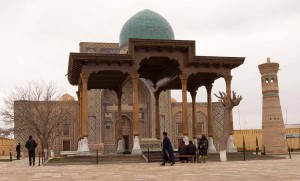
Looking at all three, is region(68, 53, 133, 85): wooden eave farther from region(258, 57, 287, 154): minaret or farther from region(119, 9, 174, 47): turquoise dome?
region(258, 57, 287, 154): minaret

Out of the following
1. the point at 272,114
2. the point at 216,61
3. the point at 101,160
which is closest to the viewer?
the point at 101,160

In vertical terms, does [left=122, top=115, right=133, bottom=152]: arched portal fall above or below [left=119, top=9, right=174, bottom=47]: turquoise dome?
below

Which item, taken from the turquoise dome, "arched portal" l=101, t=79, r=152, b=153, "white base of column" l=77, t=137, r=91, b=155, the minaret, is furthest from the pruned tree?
"arched portal" l=101, t=79, r=152, b=153

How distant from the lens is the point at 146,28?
34344mm

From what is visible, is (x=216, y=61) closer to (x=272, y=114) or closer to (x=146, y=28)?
(x=272, y=114)

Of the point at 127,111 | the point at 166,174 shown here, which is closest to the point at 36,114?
the point at 127,111

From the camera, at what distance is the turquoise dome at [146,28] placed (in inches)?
1344

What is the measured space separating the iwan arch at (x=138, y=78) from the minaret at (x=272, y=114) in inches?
211

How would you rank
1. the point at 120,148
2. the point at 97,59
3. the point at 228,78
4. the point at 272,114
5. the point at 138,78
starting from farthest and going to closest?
the point at 272,114 → the point at 120,148 → the point at 228,78 → the point at 138,78 → the point at 97,59

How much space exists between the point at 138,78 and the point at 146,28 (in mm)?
11250

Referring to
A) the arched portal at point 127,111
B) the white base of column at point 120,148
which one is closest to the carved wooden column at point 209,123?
the white base of column at point 120,148

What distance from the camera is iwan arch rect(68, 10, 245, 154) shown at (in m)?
23.2

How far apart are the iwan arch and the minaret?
536 centimetres

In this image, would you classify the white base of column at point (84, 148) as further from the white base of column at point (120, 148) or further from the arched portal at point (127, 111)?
the arched portal at point (127, 111)
